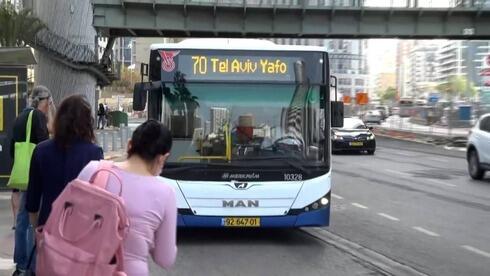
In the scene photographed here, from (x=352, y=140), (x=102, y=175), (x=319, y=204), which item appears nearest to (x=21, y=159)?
(x=102, y=175)

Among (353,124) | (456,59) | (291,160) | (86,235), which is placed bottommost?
(353,124)

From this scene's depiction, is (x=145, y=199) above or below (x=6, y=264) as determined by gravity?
above

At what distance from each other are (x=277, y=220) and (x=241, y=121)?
1375 millimetres

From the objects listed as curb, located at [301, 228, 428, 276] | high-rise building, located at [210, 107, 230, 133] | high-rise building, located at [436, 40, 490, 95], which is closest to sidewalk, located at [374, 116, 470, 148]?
curb, located at [301, 228, 428, 276]

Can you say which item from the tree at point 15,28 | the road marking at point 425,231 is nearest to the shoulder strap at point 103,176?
the road marking at point 425,231

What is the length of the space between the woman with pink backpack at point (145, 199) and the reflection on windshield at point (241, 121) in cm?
564

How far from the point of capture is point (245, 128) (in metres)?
9.24

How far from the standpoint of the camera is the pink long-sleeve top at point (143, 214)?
10.9ft

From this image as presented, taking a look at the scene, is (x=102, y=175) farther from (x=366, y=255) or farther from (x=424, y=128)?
(x=424, y=128)

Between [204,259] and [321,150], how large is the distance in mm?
2182

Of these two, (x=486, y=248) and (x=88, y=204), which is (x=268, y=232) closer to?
(x=486, y=248)

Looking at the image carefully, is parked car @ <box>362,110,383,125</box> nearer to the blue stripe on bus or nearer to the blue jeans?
the blue stripe on bus

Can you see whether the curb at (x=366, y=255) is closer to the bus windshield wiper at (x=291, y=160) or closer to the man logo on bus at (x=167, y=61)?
the bus windshield wiper at (x=291, y=160)

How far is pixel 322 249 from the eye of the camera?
902 centimetres
